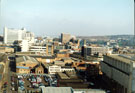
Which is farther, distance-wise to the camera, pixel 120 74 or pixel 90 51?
pixel 90 51

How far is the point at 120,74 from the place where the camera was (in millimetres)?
8359

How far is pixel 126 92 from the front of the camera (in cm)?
754

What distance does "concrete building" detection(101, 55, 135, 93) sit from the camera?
7279mm

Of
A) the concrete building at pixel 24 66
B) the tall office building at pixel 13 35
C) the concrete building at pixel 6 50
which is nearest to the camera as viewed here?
the concrete building at pixel 24 66

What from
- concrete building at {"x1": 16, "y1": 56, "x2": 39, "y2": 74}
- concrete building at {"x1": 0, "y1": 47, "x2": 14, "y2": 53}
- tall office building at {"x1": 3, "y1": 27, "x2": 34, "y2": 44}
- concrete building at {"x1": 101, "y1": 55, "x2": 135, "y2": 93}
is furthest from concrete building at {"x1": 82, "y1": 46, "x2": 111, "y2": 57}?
tall office building at {"x1": 3, "y1": 27, "x2": 34, "y2": 44}

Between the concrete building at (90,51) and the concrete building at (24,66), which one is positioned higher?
the concrete building at (90,51)

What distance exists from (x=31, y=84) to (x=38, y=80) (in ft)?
1.48

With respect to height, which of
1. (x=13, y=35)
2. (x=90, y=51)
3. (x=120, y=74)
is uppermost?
(x=13, y=35)

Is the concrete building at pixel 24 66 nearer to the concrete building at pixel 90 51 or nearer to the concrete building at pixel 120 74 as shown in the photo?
the concrete building at pixel 120 74

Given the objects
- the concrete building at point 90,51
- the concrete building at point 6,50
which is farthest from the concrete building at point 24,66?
the concrete building at point 6,50

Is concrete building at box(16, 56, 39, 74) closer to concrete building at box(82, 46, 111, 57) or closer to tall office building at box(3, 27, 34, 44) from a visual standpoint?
concrete building at box(82, 46, 111, 57)

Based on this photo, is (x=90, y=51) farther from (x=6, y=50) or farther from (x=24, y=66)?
(x=24, y=66)

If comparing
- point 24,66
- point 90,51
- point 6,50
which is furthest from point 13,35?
point 24,66

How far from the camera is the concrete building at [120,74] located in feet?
23.9
